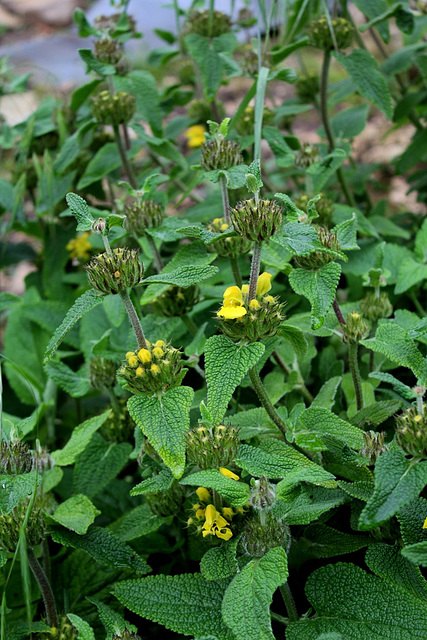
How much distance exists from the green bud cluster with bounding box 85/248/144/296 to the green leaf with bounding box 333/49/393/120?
0.89 metres

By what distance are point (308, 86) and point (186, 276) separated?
1.20 meters

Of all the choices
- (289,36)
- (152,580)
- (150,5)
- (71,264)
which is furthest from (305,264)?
(150,5)

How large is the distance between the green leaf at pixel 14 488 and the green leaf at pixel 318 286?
46 centimetres

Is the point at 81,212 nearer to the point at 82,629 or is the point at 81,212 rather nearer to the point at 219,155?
the point at 219,155

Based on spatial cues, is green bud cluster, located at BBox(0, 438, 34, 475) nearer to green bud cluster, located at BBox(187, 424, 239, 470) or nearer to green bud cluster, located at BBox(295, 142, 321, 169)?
green bud cluster, located at BBox(187, 424, 239, 470)

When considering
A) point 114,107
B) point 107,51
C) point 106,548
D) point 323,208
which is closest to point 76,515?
point 106,548

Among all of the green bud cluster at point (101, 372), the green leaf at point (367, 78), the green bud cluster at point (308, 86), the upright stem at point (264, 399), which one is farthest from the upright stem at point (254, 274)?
the green bud cluster at point (308, 86)

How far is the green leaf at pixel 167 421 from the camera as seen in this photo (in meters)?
0.89

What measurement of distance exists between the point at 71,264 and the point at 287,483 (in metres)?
1.39

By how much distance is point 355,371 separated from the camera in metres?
1.15

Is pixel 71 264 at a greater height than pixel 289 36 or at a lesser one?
lesser

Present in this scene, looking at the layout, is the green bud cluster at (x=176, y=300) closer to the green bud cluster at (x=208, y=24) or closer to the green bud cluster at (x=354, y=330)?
the green bud cluster at (x=354, y=330)

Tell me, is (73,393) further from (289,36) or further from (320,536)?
(289,36)

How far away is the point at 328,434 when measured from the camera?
3.28ft
